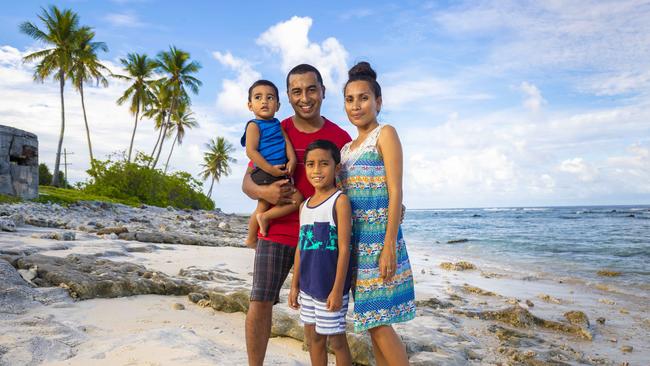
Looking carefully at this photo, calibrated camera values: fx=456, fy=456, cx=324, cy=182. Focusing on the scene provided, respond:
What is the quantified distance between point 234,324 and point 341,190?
7.72 feet

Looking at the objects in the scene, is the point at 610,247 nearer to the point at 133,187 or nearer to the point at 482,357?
the point at 482,357

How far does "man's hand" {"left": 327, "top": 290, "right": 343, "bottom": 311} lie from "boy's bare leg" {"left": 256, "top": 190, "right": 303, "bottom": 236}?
0.67 meters

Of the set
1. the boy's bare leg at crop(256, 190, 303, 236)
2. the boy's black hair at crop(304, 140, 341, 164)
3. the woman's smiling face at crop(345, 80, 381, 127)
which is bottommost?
the boy's bare leg at crop(256, 190, 303, 236)

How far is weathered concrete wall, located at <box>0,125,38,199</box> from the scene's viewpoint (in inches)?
532

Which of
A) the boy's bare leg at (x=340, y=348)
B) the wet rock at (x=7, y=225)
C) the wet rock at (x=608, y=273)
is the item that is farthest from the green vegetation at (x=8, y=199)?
the wet rock at (x=608, y=273)

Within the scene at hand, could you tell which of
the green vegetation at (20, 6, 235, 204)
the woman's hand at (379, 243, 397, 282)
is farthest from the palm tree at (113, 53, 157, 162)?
the woman's hand at (379, 243, 397, 282)

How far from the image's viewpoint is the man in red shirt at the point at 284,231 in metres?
3.00

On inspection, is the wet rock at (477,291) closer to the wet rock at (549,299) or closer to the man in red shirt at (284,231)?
the wet rock at (549,299)

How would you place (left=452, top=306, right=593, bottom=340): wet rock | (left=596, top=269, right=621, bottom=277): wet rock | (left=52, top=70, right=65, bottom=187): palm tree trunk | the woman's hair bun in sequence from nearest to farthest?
1. the woman's hair bun
2. (left=452, top=306, right=593, bottom=340): wet rock
3. (left=596, top=269, right=621, bottom=277): wet rock
4. (left=52, top=70, right=65, bottom=187): palm tree trunk

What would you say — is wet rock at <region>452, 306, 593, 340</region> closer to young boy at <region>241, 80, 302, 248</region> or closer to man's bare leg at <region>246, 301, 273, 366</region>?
man's bare leg at <region>246, 301, 273, 366</region>

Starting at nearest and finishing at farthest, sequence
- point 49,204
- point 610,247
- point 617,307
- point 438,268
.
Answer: point 617,307, point 438,268, point 49,204, point 610,247

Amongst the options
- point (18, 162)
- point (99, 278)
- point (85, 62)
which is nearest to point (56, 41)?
point (85, 62)

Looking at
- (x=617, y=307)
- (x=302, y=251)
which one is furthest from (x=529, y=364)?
(x=617, y=307)

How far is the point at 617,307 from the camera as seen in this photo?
742 centimetres
